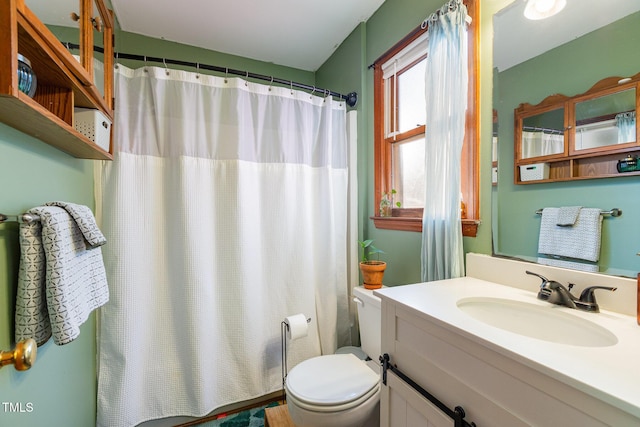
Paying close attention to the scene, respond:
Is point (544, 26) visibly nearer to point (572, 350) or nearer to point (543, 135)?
point (543, 135)

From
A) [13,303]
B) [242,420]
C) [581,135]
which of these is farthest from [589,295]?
[242,420]

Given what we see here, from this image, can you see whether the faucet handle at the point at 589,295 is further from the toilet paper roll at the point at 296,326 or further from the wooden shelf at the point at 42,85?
the wooden shelf at the point at 42,85

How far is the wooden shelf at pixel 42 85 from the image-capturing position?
1.67 feet

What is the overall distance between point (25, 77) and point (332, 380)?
4.94 ft

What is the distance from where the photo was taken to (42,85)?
81 centimetres

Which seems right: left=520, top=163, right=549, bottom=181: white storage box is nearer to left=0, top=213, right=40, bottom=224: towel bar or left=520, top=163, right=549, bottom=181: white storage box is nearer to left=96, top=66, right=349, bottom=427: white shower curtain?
left=96, top=66, right=349, bottom=427: white shower curtain

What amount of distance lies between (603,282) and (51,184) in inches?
73.6

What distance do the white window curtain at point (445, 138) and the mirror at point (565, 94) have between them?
0.46ft

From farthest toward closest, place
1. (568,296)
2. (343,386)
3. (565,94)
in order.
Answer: (343,386)
(565,94)
(568,296)

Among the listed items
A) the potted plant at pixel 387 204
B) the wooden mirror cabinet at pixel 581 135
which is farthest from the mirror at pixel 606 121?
the potted plant at pixel 387 204

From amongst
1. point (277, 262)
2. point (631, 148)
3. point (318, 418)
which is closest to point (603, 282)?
point (631, 148)

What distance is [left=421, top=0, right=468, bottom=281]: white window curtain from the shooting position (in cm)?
121

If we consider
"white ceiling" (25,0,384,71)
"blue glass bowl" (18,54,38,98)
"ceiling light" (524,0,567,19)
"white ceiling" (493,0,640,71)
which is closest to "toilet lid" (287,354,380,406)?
"blue glass bowl" (18,54,38,98)

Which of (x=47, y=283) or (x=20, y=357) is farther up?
(x=47, y=283)
